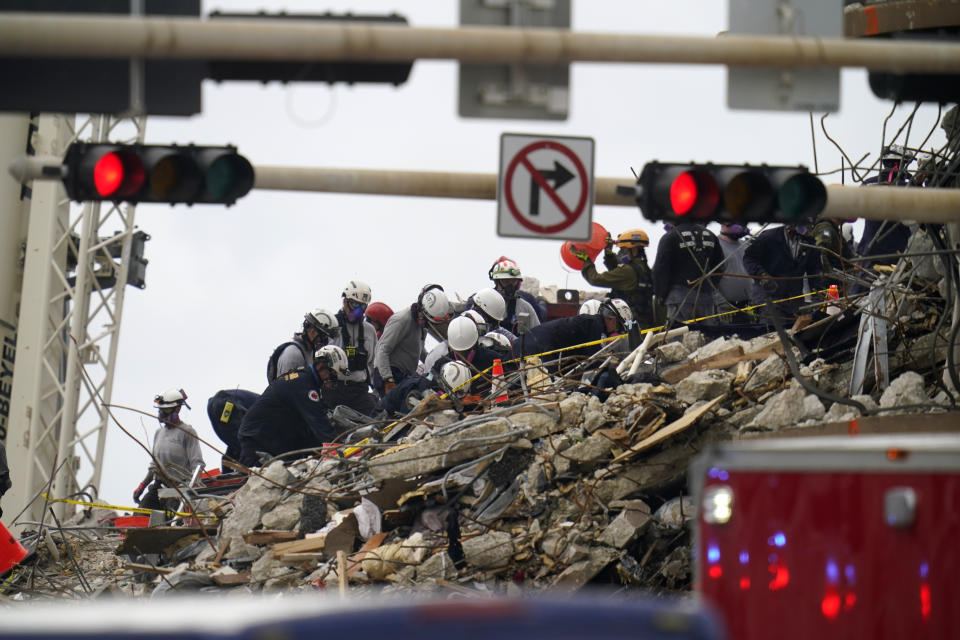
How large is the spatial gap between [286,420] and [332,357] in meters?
1.20

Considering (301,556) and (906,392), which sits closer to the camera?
(906,392)

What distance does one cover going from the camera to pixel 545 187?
352 inches

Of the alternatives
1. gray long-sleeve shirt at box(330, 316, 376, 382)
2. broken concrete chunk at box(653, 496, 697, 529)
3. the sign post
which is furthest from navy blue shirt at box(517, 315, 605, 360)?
the sign post

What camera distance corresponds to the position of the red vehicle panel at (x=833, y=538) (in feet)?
17.2

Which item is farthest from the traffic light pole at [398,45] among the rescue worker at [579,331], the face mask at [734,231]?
the rescue worker at [579,331]

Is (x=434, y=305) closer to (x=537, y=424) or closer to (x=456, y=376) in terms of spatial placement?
(x=456, y=376)

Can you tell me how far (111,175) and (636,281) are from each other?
1013 centimetres

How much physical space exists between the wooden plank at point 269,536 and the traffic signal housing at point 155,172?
6496 mm

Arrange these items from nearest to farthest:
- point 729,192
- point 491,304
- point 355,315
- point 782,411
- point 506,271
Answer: point 729,192
point 782,411
point 491,304
point 506,271
point 355,315

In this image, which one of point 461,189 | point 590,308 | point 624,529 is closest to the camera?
point 461,189

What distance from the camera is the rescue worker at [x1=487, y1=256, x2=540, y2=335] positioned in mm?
19344

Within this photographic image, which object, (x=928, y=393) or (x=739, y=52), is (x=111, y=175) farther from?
(x=928, y=393)

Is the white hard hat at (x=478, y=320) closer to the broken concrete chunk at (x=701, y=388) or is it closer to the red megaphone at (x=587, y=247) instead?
the red megaphone at (x=587, y=247)

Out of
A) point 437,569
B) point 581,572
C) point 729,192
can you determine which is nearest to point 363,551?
point 437,569
